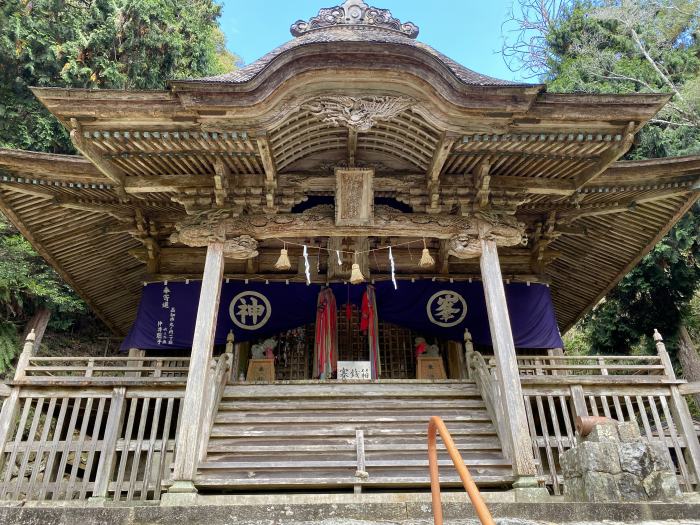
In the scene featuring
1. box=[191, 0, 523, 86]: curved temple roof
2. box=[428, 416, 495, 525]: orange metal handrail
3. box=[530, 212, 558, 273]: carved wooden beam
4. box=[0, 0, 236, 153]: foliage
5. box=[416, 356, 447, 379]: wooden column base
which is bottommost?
box=[428, 416, 495, 525]: orange metal handrail

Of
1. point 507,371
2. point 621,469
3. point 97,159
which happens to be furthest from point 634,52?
point 97,159

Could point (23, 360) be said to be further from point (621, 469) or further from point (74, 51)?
point (74, 51)

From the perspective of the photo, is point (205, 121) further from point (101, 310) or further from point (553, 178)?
point (101, 310)

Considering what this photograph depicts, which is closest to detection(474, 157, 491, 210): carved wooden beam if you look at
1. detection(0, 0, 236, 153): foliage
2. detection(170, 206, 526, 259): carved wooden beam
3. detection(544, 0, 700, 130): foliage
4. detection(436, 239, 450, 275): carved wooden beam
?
detection(170, 206, 526, 259): carved wooden beam

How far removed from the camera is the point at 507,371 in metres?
6.78

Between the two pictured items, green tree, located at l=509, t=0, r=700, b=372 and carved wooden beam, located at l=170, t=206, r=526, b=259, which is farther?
green tree, located at l=509, t=0, r=700, b=372

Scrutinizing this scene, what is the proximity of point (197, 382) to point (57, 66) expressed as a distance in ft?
46.4

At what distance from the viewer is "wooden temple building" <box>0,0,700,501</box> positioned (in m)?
6.66

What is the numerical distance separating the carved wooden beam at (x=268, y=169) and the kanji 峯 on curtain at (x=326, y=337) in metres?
3.02

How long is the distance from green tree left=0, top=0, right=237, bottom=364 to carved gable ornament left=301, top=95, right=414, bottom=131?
36.0 feet

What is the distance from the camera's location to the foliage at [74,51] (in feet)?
51.9

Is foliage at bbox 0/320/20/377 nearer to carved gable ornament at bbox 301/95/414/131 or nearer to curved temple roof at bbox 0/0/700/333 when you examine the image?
curved temple roof at bbox 0/0/700/333

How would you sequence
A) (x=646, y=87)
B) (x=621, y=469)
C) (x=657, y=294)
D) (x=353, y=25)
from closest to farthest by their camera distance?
(x=621, y=469) < (x=353, y=25) < (x=657, y=294) < (x=646, y=87)

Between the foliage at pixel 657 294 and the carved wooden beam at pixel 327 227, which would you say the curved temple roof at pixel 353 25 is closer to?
the carved wooden beam at pixel 327 227
